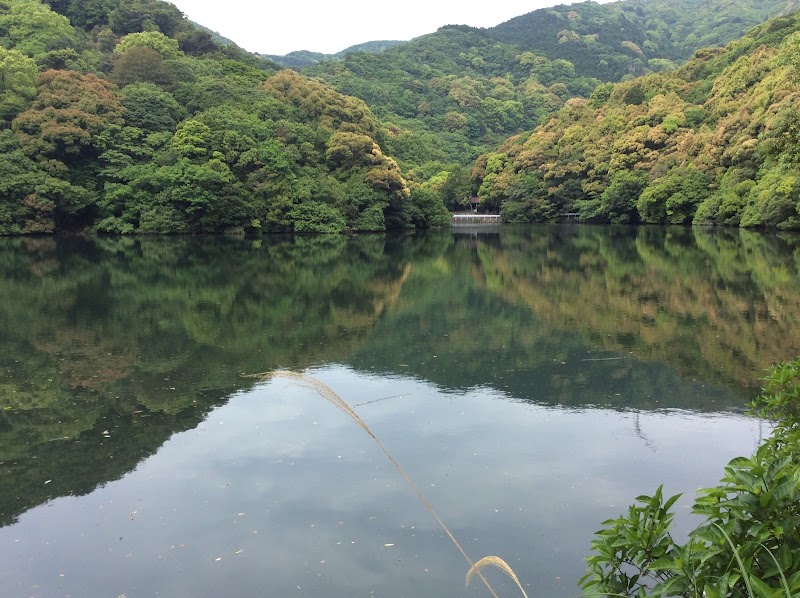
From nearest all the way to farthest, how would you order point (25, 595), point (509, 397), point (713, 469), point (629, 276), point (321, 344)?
point (25, 595)
point (713, 469)
point (509, 397)
point (321, 344)
point (629, 276)

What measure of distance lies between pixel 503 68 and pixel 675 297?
460 feet

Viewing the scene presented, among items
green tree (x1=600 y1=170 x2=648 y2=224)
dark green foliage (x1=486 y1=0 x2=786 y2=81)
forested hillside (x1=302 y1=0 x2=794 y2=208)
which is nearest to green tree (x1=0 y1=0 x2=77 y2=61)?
forested hillside (x1=302 y1=0 x2=794 y2=208)

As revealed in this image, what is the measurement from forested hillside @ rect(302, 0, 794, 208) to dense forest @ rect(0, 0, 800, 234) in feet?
36.9

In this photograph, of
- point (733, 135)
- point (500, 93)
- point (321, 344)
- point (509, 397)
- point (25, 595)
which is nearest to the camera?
point (25, 595)

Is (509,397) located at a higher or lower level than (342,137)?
lower

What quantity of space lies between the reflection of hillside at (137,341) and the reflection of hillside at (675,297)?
4721 millimetres

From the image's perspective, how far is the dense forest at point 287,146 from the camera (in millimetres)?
45969

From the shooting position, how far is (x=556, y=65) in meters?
142

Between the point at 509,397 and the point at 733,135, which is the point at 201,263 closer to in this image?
the point at 509,397

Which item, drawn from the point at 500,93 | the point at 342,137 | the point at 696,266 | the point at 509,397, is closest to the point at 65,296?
the point at 509,397

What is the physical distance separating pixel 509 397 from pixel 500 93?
124959mm

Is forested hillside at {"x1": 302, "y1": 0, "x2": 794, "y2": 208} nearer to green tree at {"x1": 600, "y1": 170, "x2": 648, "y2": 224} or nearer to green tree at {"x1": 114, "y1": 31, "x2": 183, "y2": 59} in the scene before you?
green tree at {"x1": 600, "y1": 170, "x2": 648, "y2": 224}

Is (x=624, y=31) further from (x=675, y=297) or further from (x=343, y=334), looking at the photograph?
(x=343, y=334)

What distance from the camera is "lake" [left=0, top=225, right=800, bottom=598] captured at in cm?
579
